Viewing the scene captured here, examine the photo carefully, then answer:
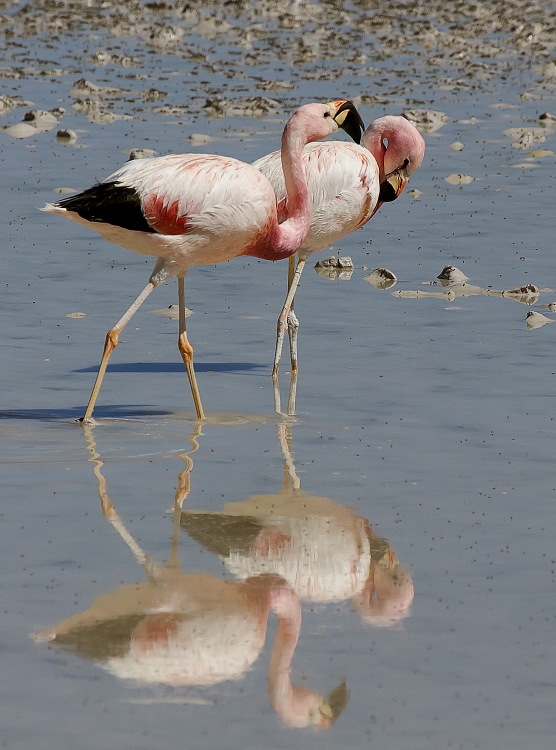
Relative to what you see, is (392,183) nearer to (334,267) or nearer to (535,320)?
(535,320)

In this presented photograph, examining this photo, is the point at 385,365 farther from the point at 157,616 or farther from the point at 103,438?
the point at 157,616

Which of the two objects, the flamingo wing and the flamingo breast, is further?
the flamingo breast

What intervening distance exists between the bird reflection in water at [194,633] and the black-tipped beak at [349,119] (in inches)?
139

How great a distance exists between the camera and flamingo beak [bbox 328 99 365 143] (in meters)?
7.89

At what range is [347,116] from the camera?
26.8 ft

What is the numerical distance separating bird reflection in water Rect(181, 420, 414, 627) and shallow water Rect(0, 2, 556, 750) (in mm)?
16

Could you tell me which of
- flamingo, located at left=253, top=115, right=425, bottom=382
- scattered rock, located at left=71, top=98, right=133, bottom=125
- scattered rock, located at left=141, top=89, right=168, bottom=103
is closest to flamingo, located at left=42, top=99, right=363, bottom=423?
flamingo, located at left=253, top=115, right=425, bottom=382

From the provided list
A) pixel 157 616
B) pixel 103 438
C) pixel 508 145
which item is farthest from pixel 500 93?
pixel 157 616

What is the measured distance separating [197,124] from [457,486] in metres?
11.5

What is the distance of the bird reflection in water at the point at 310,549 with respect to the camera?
16.7 ft

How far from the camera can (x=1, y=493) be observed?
6.01 metres

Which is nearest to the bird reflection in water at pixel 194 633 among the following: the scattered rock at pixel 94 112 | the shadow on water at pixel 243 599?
the shadow on water at pixel 243 599

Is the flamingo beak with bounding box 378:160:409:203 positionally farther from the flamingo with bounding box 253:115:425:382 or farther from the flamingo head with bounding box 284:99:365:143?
the flamingo head with bounding box 284:99:365:143

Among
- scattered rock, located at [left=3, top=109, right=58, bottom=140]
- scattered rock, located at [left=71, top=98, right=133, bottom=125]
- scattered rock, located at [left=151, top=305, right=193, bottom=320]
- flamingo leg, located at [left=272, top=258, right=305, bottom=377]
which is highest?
flamingo leg, located at [left=272, top=258, right=305, bottom=377]
